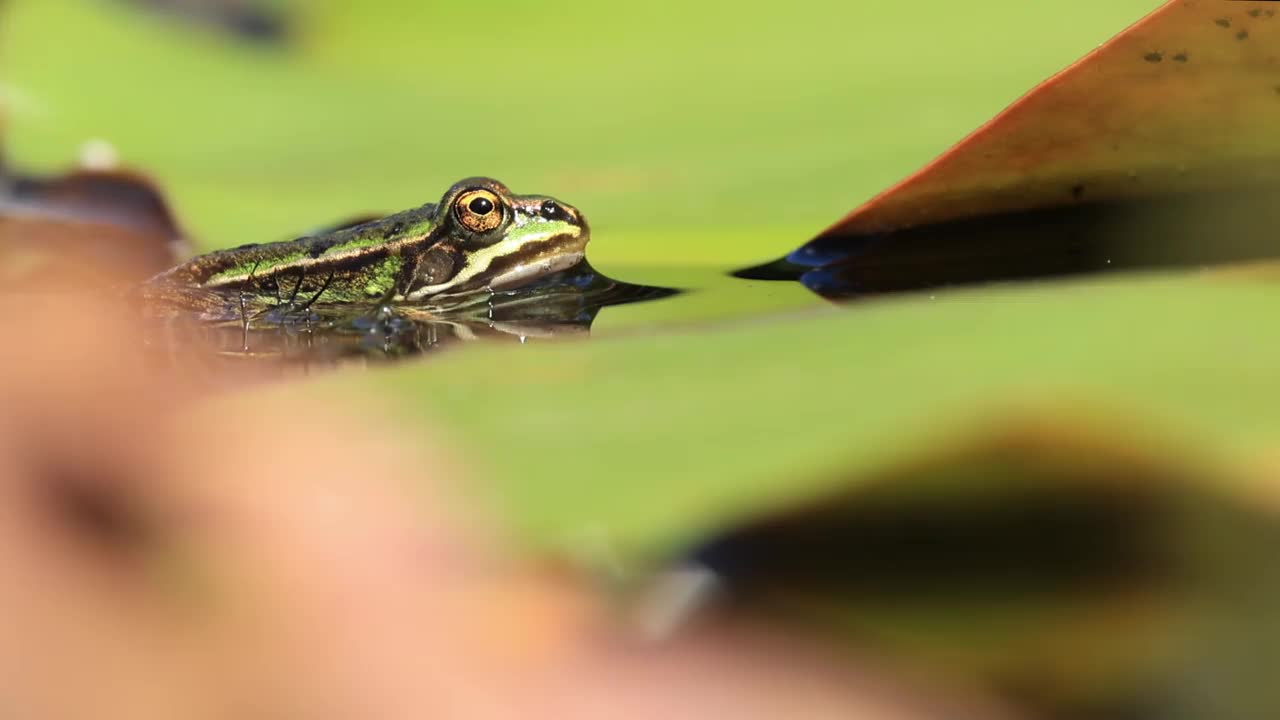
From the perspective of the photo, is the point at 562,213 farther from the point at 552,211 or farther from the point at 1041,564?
the point at 1041,564

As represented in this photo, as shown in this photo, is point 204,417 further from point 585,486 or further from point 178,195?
point 178,195

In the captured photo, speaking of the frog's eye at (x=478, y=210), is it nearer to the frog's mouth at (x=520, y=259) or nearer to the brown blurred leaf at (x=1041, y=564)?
the frog's mouth at (x=520, y=259)

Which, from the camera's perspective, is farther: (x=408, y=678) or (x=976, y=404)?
(x=976, y=404)

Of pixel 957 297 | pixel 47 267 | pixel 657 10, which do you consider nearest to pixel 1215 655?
pixel 957 297

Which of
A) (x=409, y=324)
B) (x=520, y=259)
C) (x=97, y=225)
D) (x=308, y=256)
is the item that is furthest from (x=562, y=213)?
(x=97, y=225)

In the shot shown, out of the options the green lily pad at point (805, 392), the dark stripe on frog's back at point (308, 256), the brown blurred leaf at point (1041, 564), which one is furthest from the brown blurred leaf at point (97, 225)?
the brown blurred leaf at point (1041, 564)

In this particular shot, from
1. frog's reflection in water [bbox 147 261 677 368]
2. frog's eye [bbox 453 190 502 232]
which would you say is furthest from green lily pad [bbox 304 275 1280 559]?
frog's eye [bbox 453 190 502 232]
